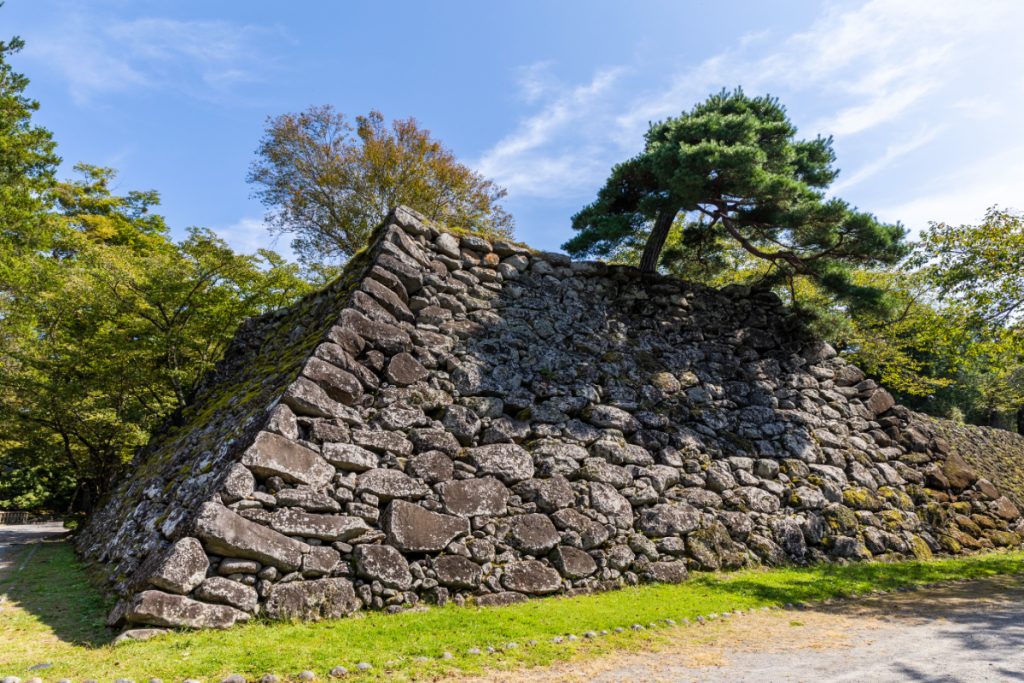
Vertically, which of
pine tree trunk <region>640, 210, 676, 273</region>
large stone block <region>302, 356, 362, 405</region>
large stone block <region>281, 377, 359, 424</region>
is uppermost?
pine tree trunk <region>640, 210, 676, 273</region>

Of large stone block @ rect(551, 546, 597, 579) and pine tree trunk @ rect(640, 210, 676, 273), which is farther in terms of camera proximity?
pine tree trunk @ rect(640, 210, 676, 273)

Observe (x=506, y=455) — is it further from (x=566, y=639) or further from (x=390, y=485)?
(x=566, y=639)

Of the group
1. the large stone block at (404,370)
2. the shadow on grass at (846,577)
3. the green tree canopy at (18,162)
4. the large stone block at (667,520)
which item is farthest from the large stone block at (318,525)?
the green tree canopy at (18,162)

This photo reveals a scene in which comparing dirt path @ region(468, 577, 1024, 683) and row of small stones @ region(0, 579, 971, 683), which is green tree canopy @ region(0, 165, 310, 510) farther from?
dirt path @ region(468, 577, 1024, 683)

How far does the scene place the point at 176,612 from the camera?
4.65 meters

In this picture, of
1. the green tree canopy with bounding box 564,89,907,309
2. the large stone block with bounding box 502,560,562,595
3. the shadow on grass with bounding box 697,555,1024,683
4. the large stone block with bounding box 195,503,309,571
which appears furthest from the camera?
the green tree canopy with bounding box 564,89,907,309

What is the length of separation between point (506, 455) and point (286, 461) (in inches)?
106

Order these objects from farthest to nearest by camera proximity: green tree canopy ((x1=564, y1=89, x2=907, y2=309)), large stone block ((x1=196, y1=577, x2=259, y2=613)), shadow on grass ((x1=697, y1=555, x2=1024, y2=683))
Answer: green tree canopy ((x1=564, y1=89, x2=907, y2=309)), large stone block ((x1=196, y1=577, x2=259, y2=613)), shadow on grass ((x1=697, y1=555, x2=1024, y2=683))

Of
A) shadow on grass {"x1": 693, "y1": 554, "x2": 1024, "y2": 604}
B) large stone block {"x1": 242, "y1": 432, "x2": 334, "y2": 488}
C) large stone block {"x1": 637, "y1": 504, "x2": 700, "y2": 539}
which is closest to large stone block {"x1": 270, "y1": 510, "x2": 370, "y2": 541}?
large stone block {"x1": 242, "y1": 432, "x2": 334, "y2": 488}

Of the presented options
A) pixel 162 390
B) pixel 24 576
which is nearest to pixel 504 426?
pixel 24 576

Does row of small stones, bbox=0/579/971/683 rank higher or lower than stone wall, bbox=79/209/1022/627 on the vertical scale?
lower

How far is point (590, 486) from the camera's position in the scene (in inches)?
292

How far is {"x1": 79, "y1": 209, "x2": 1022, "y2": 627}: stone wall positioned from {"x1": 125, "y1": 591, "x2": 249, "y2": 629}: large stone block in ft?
0.06

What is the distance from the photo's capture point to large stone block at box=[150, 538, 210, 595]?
473 cm
